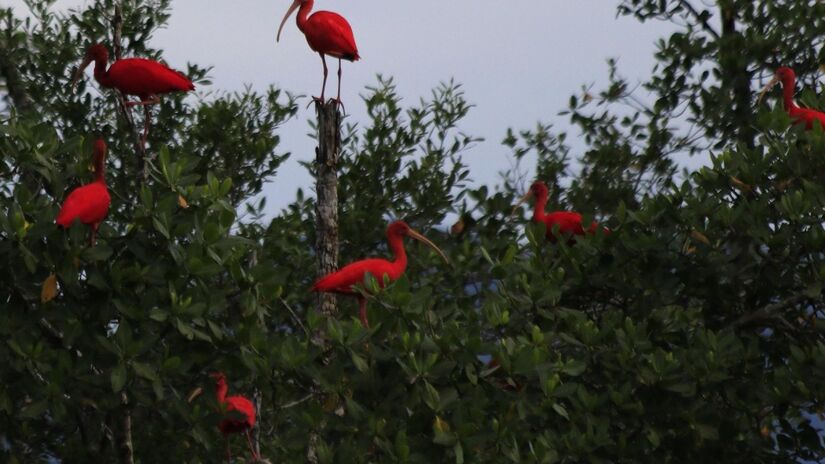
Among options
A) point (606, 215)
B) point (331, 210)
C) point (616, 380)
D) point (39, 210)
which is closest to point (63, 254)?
point (39, 210)

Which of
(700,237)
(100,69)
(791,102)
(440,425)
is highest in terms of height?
(100,69)

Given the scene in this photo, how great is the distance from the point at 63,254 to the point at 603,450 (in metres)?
3.04

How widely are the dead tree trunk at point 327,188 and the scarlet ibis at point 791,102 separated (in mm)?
2826

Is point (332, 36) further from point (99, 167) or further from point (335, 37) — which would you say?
point (99, 167)

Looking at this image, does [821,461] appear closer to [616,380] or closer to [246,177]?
[616,380]

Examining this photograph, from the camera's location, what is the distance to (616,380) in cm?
748

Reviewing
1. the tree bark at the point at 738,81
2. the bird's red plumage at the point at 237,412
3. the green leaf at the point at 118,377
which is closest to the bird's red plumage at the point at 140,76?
the bird's red plumage at the point at 237,412

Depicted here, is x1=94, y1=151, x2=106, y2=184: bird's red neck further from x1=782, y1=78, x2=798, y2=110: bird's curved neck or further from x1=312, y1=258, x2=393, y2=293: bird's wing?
x1=782, y1=78, x2=798, y2=110: bird's curved neck

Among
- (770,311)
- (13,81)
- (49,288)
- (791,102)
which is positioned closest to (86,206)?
(49,288)

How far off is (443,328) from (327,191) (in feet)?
5.87

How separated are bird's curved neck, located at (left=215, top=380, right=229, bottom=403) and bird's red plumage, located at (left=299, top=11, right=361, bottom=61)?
3182 millimetres

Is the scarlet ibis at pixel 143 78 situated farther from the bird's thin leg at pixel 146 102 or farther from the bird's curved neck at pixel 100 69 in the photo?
the bird's curved neck at pixel 100 69

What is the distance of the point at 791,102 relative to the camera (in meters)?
9.39

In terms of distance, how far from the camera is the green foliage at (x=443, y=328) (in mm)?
6715
